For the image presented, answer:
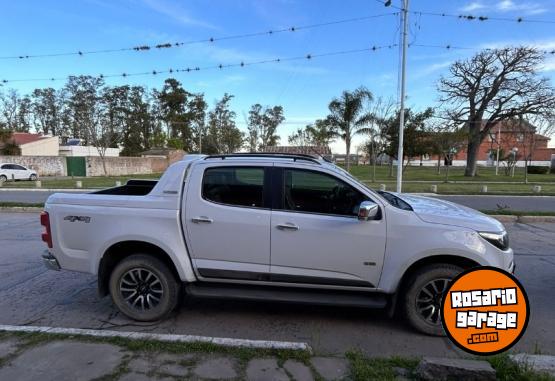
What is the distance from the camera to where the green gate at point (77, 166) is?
1567 inches

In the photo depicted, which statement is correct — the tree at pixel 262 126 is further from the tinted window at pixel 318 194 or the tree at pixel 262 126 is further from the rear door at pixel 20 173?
the tinted window at pixel 318 194

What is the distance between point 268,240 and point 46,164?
137 feet

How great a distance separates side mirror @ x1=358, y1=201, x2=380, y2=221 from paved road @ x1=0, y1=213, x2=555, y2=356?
4.01 ft

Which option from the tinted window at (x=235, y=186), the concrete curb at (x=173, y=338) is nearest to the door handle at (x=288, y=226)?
the tinted window at (x=235, y=186)

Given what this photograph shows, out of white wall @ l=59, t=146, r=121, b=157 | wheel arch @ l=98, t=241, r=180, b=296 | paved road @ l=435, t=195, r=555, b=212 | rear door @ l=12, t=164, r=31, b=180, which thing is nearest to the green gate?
rear door @ l=12, t=164, r=31, b=180

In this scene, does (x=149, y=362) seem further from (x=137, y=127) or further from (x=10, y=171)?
(x=137, y=127)

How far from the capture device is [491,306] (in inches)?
85.4

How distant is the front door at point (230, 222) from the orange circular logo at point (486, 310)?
1998 mm

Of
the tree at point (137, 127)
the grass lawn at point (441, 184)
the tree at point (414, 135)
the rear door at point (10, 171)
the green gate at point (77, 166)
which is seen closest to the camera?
the grass lawn at point (441, 184)

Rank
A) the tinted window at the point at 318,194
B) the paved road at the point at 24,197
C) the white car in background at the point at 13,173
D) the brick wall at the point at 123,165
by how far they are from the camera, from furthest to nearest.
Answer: the brick wall at the point at 123,165
the white car in background at the point at 13,173
the paved road at the point at 24,197
the tinted window at the point at 318,194

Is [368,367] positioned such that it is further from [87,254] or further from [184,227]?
[87,254]

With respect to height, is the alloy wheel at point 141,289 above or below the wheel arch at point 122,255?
below

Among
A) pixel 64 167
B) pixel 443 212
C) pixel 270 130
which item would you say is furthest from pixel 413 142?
pixel 64 167

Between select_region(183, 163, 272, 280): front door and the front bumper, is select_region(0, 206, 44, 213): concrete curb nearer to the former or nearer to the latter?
the front bumper
